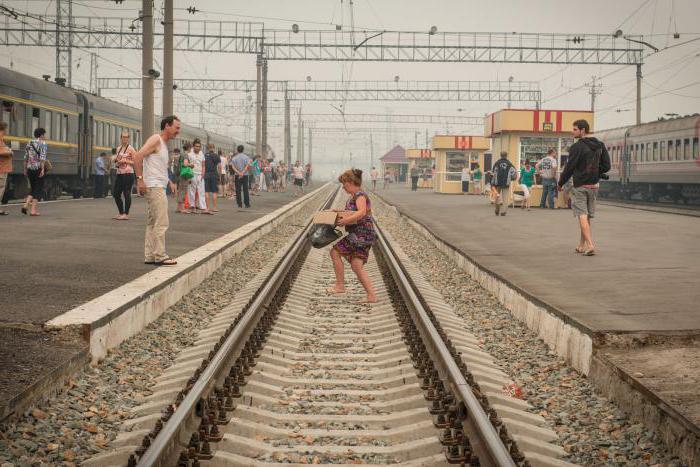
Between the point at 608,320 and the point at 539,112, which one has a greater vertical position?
the point at 539,112

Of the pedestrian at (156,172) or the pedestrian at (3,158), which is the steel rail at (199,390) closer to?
the pedestrian at (156,172)

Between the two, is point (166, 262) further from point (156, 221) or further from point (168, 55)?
point (168, 55)

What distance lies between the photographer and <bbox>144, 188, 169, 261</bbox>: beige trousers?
1169 cm

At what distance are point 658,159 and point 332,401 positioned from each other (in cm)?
3723

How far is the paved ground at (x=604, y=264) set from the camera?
8.69m

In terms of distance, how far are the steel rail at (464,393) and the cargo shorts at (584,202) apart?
412 centimetres

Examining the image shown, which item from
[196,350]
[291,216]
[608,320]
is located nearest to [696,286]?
[608,320]

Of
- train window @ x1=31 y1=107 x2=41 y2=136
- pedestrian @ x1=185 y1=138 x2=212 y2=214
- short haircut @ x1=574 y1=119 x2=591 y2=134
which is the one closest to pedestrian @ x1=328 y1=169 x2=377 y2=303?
short haircut @ x1=574 y1=119 x2=591 y2=134

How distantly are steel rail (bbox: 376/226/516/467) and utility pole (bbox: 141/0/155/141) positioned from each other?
45.2 feet

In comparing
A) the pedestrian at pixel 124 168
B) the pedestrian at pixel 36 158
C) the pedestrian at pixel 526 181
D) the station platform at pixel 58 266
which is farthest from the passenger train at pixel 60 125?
the pedestrian at pixel 526 181

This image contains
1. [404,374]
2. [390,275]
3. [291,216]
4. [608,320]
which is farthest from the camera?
[291,216]

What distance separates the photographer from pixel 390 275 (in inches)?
533

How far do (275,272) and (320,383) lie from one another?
5.62 m

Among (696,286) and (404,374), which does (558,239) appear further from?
(404,374)
